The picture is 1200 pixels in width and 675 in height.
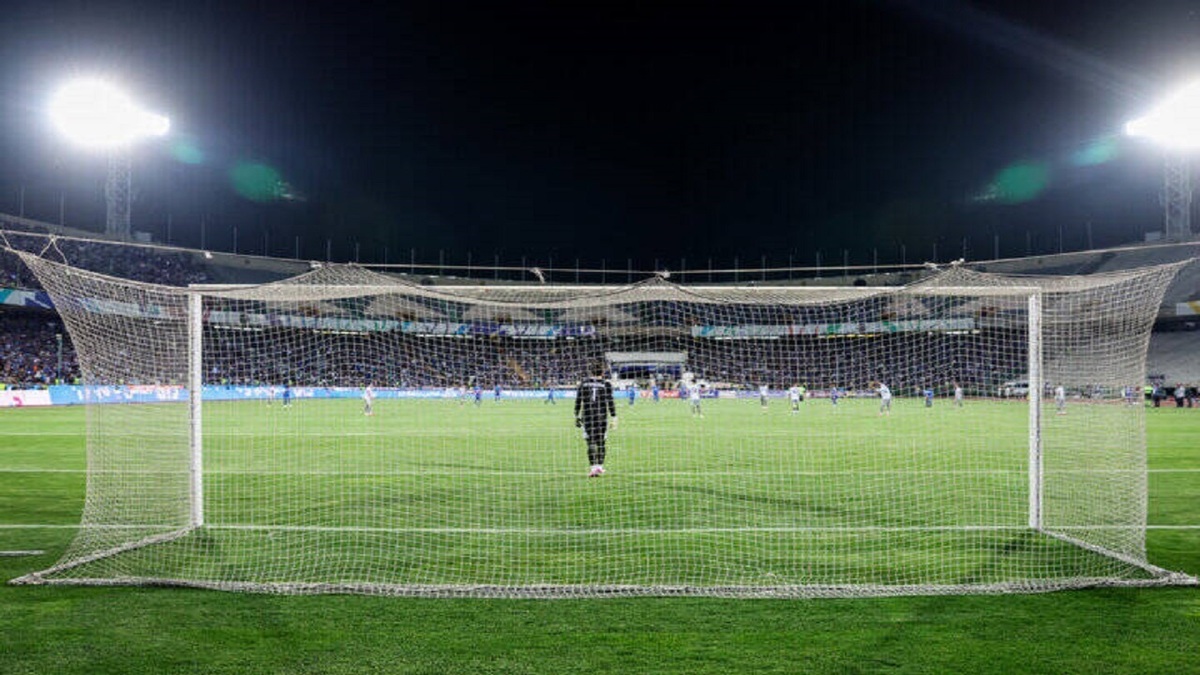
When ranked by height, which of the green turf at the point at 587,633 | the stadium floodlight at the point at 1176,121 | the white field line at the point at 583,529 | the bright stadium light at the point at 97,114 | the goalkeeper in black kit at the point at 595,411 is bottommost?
the white field line at the point at 583,529

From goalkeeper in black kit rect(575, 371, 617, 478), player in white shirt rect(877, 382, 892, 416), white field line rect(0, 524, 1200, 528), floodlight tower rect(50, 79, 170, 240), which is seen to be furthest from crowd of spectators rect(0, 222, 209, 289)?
white field line rect(0, 524, 1200, 528)

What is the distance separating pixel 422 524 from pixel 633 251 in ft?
217

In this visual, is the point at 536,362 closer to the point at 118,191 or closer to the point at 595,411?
the point at 595,411

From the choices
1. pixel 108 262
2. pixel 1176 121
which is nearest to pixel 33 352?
pixel 108 262

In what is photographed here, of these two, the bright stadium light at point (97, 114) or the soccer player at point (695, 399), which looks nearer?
the soccer player at point (695, 399)

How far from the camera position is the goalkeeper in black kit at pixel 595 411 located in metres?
12.9

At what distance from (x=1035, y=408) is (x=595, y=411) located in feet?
20.6

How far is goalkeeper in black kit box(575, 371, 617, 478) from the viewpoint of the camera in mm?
12883

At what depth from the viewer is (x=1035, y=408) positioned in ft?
28.5

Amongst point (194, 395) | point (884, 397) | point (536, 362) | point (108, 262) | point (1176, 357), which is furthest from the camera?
point (1176, 357)

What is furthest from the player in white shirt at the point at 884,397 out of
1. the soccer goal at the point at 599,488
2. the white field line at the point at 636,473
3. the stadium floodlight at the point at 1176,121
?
the white field line at the point at 636,473

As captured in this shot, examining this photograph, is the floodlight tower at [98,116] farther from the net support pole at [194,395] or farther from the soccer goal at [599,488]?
the net support pole at [194,395]

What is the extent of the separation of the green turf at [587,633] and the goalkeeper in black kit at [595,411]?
7043 millimetres

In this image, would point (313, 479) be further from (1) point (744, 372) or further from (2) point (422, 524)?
(1) point (744, 372)
